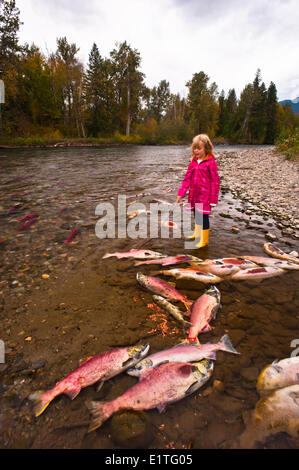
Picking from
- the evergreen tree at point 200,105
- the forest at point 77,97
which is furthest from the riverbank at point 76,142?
the evergreen tree at point 200,105

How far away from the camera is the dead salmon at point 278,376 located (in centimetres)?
196

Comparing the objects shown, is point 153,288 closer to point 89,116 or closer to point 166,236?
point 166,236

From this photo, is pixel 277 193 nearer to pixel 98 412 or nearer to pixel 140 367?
pixel 140 367

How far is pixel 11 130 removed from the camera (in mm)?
35125

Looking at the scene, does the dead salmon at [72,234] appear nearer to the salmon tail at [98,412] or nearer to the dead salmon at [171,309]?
the dead salmon at [171,309]

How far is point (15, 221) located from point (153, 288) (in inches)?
175

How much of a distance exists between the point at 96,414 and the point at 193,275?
219 cm

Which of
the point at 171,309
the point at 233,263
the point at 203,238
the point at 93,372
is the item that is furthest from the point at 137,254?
the point at 93,372

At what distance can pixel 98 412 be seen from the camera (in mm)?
1775

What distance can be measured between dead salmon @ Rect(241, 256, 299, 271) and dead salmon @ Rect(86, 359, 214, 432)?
7.55 feet

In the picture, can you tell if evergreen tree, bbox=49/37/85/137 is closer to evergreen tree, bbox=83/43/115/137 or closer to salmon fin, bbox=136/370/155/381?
evergreen tree, bbox=83/43/115/137

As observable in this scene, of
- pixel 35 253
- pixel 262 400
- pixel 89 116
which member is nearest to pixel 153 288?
pixel 262 400

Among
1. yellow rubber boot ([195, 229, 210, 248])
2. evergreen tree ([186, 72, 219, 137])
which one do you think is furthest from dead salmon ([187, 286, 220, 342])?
evergreen tree ([186, 72, 219, 137])

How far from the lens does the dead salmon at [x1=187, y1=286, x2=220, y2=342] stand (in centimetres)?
257
